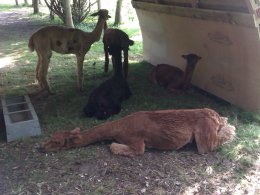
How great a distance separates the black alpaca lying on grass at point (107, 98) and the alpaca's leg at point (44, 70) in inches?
51.4

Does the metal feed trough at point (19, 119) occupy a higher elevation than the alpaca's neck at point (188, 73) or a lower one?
lower

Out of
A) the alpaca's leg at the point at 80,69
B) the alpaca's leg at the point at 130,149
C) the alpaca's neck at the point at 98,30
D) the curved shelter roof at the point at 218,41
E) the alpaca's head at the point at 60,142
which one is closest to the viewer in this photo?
the alpaca's leg at the point at 130,149

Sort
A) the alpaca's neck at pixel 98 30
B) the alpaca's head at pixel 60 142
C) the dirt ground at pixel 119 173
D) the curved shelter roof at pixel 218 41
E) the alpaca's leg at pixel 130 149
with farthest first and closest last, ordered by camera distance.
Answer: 1. the alpaca's neck at pixel 98 30
2. the curved shelter roof at pixel 218 41
3. the alpaca's head at pixel 60 142
4. the alpaca's leg at pixel 130 149
5. the dirt ground at pixel 119 173

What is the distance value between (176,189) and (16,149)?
7.35ft

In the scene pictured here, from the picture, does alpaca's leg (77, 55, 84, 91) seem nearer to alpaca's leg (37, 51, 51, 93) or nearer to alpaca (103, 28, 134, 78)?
alpaca's leg (37, 51, 51, 93)

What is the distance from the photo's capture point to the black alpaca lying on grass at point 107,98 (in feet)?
19.6

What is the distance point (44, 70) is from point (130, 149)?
311 centimetres

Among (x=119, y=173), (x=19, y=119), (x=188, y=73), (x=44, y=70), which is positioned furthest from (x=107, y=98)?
(x=119, y=173)

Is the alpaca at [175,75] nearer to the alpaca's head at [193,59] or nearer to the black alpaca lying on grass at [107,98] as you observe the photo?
the alpaca's head at [193,59]

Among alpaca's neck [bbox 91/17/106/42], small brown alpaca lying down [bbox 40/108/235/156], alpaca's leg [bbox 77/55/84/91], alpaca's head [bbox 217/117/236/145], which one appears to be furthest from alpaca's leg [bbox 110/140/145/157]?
alpaca's neck [bbox 91/17/106/42]

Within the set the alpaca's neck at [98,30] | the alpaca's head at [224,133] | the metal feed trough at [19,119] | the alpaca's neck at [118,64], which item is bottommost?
the metal feed trough at [19,119]

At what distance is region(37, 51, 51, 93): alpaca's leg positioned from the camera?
695 centimetres

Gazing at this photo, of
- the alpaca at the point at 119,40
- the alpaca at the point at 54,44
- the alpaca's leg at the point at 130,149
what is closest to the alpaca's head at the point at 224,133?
the alpaca's leg at the point at 130,149

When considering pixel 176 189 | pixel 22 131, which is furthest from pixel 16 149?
pixel 176 189
